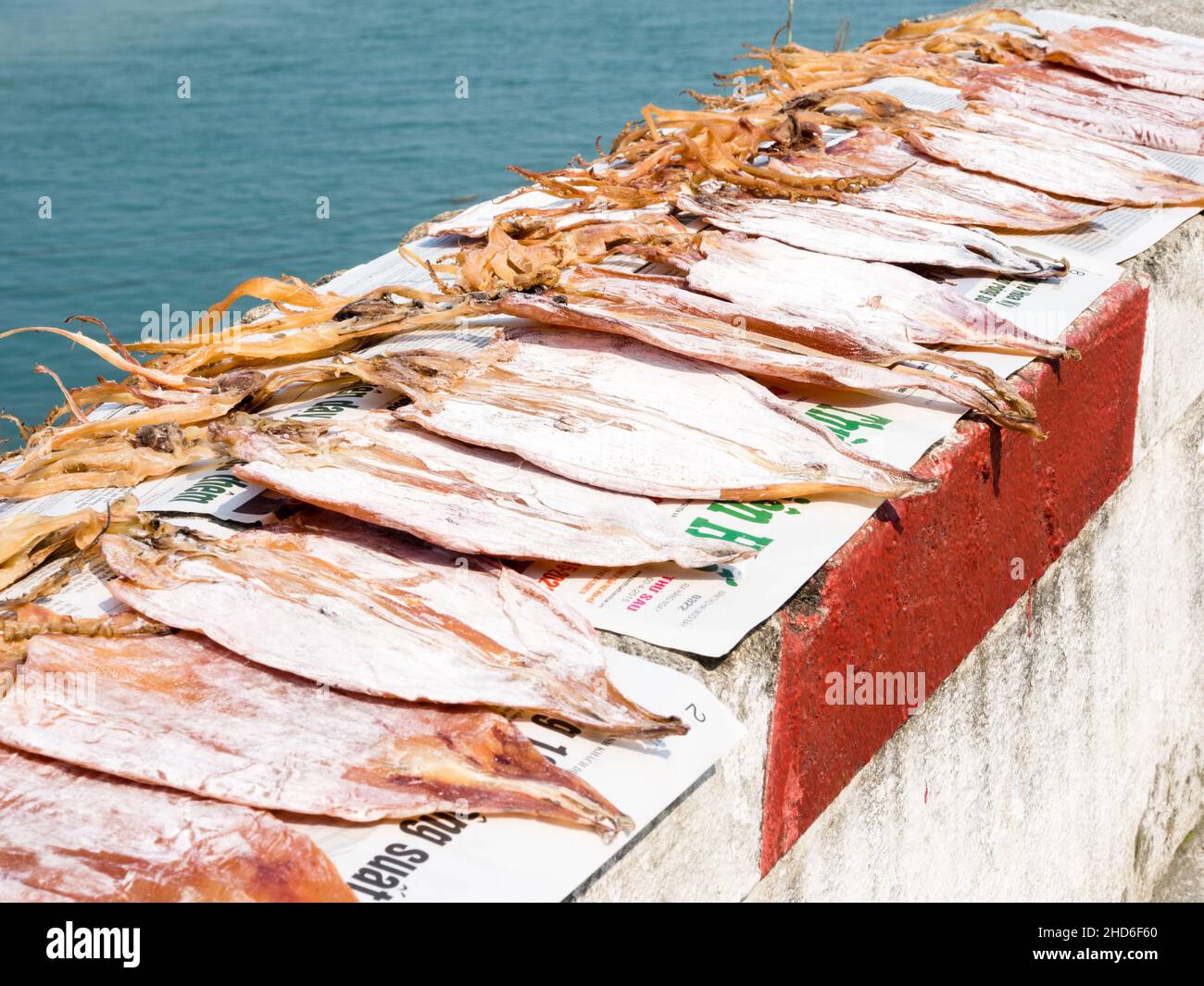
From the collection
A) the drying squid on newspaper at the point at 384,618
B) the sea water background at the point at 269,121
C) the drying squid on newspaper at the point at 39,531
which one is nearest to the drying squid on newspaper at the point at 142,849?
the drying squid on newspaper at the point at 384,618

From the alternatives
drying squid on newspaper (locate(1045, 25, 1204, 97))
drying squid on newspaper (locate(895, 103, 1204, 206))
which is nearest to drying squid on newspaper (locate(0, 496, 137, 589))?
drying squid on newspaper (locate(895, 103, 1204, 206))

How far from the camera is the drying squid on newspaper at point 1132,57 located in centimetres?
422

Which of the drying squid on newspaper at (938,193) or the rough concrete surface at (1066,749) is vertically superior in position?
the drying squid on newspaper at (938,193)

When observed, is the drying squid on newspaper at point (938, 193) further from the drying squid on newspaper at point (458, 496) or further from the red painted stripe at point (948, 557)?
the drying squid on newspaper at point (458, 496)

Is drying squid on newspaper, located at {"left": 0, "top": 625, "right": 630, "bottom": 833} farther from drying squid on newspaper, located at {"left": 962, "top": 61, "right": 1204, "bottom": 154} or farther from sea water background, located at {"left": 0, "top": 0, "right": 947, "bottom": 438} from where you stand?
sea water background, located at {"left": 0, "top": 0, "right": 947, "bottom": 438}

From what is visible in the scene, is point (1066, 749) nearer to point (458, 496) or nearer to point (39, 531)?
point (458, 496)

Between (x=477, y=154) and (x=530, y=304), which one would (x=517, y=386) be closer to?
(x=530, y=304)

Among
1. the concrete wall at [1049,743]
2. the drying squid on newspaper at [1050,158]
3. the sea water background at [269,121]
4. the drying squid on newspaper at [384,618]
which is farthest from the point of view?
the sea water background at [269,121]

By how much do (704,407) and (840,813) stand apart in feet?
2.26

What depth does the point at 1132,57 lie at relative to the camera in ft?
14.3

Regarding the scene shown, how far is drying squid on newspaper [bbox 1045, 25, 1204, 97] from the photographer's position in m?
4.22

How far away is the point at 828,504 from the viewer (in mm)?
1963

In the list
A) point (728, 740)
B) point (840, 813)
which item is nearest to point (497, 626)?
point (728, 740)

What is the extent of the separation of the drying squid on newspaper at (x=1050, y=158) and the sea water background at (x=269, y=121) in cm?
286
